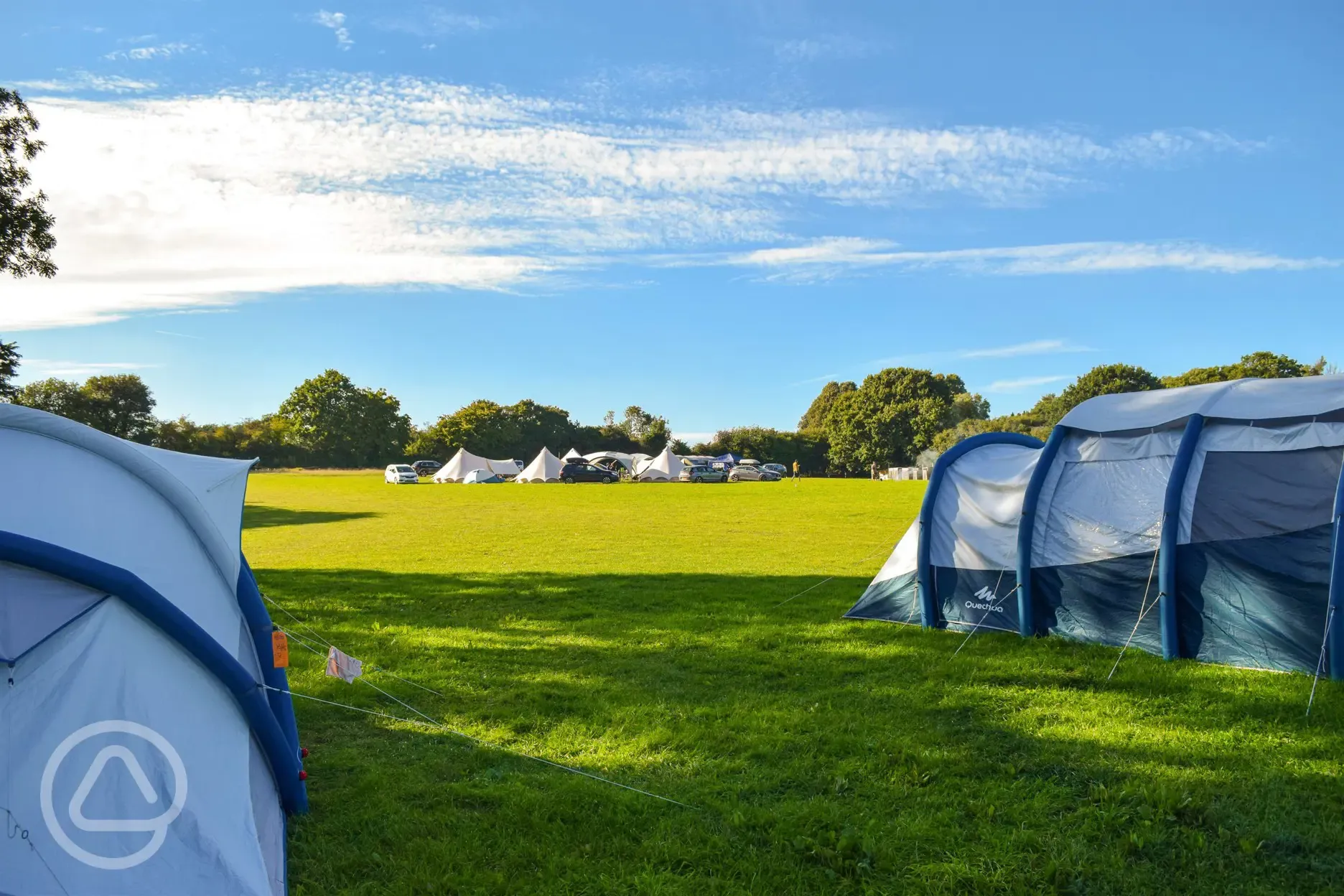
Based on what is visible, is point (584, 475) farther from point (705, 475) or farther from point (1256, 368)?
point (1256, 368)

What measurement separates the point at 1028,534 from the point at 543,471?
47.3 metres

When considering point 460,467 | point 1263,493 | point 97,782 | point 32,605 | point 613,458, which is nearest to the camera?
point 97,782

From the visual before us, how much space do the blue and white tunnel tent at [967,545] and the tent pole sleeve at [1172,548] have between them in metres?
1.40

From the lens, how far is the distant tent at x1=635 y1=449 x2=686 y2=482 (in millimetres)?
53219

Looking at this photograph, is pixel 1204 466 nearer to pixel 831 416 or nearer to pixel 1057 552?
pixel 1057 552

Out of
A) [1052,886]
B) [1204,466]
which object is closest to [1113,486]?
[1204,466]

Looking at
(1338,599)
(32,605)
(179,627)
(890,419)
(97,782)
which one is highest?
(890,419)

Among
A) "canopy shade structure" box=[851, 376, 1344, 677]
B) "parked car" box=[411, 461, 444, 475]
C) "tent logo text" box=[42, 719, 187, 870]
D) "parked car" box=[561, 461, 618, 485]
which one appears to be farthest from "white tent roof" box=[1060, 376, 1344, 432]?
"parked car" box=[411, 461, 444, 475]

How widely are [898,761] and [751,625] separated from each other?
4.64 metres

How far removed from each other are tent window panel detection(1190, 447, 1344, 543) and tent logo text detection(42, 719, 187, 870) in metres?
8.06

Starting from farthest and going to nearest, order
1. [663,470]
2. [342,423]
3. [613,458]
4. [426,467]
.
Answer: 1. [342,423]
2. [426,467]
3. [613,458]
4. [663,470]

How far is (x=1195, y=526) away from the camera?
770cm

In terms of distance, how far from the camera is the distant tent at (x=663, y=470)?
175 ft

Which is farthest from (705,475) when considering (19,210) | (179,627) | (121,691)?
(121,691)
